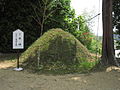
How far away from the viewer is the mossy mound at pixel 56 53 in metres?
6.31

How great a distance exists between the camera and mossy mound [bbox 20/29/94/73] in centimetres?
631

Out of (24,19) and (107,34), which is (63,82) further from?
(24,19)

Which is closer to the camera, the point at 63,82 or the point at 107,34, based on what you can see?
the point at 63,82

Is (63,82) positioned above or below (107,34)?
below

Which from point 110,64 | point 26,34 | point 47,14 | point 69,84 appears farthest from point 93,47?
point 69,84

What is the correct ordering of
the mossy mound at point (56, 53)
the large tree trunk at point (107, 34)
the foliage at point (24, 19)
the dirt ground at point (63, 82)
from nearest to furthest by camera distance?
the dirt ground at point (63, 82) → the mossy mound at point (56, 53) → the large tree trunk at point (107, 34) → the foliage at point (24, 19)

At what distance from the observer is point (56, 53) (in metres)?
6.79

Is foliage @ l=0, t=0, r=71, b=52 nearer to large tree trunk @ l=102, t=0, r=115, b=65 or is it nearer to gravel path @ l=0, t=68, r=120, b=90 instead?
large tree trunk @ l=102, t=0, r=115, b=65

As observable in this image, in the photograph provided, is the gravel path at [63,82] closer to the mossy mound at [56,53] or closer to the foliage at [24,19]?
the mossy mound at [56,53]

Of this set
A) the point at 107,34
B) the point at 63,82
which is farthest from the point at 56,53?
the point at 63,82

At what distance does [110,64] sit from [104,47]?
80cm

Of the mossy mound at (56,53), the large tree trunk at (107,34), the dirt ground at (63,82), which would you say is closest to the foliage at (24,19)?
the mossy mound at (56,53)

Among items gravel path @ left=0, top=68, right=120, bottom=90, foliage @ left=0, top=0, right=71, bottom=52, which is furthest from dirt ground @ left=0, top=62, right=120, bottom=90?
foliage @ left=0, top=0, right=71, bottom=52

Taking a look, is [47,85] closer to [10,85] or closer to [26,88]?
[26,88]
